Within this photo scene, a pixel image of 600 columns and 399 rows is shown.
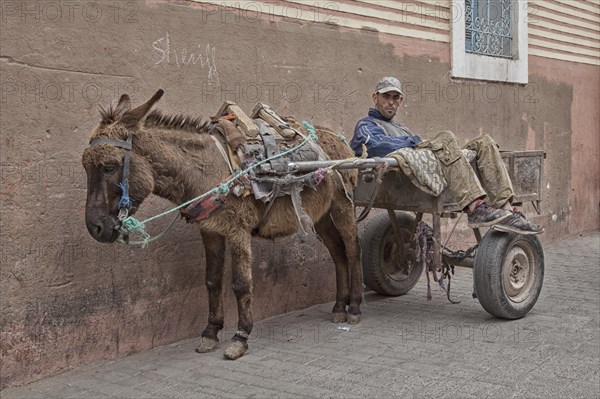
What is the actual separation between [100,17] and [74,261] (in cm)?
175

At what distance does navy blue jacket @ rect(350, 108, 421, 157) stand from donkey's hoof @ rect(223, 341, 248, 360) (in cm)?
199

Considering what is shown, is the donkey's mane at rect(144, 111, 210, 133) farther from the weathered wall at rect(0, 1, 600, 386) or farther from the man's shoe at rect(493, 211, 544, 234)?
the man's shoe at rect(493, 211, 544, 234)

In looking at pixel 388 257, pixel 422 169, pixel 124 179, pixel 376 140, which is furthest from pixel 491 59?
pixel 124 179

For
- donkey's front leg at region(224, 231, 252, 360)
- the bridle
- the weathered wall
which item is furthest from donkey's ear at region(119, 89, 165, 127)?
donkey's front leg at region(224, 231, 252, 360)

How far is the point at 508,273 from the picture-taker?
5523 mm

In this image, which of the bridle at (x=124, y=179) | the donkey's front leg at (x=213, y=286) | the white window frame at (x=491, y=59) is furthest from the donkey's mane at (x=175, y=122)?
the white window frame at (x=491, y=59)

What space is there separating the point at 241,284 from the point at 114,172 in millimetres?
1246

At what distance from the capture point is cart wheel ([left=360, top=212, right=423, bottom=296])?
6.36 m

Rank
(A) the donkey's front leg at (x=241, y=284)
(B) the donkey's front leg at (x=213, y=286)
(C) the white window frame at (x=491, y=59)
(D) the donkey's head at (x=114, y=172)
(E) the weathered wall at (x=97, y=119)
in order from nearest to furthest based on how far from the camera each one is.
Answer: (D) the donkey's head at (x=114, y=172)
(E) the weathered wall at (x=97, y=119)
(A) the donkey's front leg at (x=241, y=284)
(B) the donkey's front leg at (x=213, y=286)
(C) the white window frame at (x=491, y=59)

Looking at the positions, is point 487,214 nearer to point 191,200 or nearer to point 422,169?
point 422,169

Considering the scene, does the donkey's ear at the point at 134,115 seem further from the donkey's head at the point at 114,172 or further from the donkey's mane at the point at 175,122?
the donkey's mane at the point at 175,122

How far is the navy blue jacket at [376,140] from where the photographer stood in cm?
558

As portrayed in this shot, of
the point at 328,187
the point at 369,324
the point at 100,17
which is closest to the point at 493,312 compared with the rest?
the point at 369,324

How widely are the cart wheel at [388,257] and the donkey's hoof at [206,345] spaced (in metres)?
1.94
